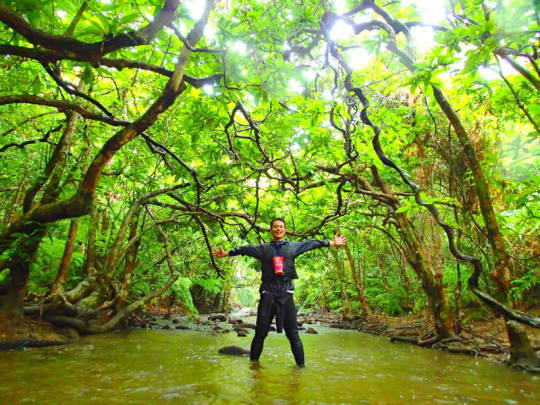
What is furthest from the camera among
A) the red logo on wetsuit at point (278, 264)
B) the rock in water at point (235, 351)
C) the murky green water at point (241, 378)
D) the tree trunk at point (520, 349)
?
the rock in water at point (235, 351)

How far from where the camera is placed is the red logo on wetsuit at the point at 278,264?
4938 mm

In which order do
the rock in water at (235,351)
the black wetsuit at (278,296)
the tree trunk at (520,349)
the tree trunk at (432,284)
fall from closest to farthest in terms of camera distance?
1. the tree trunk at (520,349)
2. the black wetsuit at (278,296)
3. the rock in water at (235,351)
4. the tree trunk at (432,284)

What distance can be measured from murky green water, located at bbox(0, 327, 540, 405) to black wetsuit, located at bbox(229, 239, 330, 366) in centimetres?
33

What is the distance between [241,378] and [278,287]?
141cm

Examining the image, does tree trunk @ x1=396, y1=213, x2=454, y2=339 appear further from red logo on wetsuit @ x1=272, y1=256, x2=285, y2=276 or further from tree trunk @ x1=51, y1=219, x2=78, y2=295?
tree trunk @ x1=51, y1=219, x2=78, y2=295

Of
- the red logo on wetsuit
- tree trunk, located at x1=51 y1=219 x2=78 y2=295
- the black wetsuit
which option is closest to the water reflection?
the black wetsuit

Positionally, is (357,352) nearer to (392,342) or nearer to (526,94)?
(392,342)

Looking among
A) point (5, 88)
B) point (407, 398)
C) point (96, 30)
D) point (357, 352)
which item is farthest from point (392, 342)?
point (5, 88)

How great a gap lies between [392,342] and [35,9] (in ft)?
28.4

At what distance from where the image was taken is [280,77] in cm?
337

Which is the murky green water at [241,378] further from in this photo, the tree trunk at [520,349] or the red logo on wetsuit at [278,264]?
the red logo on wetsuit at [278,264]

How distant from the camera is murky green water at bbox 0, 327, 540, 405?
312 cm

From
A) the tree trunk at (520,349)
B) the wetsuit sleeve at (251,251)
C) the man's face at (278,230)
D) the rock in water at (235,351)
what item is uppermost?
the man's face at (278,230)

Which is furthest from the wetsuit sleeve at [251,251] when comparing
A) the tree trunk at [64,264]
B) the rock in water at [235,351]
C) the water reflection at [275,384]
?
the tree trunk at [64,264]
